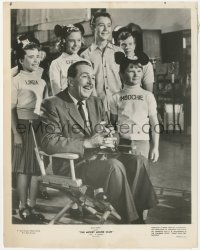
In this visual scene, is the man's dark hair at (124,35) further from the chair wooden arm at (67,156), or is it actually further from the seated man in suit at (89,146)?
the chair wooden arm at (67,156)

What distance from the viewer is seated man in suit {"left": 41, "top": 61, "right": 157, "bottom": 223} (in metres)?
0.78

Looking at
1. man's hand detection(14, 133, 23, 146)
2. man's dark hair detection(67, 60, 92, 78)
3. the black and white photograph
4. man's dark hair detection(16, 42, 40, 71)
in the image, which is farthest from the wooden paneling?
man's hand detection(14, 133, 23, 146)

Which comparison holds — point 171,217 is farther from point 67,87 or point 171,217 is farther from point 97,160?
point 67,87

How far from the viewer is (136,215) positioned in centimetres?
79

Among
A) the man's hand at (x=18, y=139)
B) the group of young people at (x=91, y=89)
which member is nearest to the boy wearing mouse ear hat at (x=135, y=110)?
the group of young people at (x=91, y=89)

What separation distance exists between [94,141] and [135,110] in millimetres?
123

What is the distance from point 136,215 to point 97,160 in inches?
6.3

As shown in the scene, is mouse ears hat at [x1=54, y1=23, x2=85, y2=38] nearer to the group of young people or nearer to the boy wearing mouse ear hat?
the group of young people

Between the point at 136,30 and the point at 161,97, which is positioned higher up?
the point at 136,30

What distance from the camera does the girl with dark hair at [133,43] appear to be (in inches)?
31.1

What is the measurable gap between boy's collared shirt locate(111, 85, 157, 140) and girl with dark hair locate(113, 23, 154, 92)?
0.03 m

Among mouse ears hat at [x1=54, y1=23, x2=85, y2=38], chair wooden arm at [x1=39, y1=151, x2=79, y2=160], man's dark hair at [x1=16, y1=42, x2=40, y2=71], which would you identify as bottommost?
chair wooden arm at [x1=39, y1=151, x2=79, y2=160]

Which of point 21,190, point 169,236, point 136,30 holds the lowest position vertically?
point 169,236
